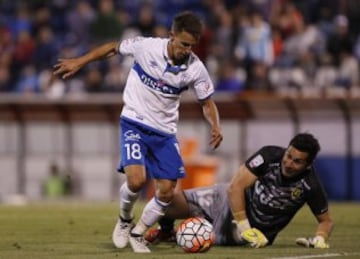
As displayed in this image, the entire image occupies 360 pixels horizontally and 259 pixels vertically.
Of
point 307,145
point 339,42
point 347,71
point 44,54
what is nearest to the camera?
point 307,145

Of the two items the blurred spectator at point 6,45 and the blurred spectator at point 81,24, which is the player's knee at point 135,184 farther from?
the blurred spectator at point 81,24

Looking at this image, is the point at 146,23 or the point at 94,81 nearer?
the point at 94,81

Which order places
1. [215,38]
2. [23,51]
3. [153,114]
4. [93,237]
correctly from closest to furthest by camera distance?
[153,114]
[93,237]
[215,38]
[23,51]

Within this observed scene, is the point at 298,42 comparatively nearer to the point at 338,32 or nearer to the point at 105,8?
the point at 338,32

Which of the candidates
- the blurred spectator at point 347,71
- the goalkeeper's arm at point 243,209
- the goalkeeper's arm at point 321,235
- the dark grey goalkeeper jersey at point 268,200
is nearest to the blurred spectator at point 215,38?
the blurred spectator at point 347,71

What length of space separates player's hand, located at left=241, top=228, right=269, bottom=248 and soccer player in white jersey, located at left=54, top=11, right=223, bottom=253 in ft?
2.67

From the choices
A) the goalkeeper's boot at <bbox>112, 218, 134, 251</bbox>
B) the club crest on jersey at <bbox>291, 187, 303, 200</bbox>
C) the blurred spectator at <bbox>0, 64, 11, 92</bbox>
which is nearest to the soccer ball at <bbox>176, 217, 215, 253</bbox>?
the goalkeeper's boot at <bbox>112, 218, 134, 251</bbox>

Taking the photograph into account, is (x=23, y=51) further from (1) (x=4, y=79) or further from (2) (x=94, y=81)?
(2) (x=94, y=81)

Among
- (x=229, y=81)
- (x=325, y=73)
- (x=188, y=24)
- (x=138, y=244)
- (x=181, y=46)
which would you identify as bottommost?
(x=138, y=244)

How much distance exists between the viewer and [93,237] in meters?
13.8

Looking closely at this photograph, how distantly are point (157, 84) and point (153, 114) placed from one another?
0.29 m

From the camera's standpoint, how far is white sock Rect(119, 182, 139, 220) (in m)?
12.2


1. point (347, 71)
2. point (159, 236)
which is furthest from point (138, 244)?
point (347, 71)

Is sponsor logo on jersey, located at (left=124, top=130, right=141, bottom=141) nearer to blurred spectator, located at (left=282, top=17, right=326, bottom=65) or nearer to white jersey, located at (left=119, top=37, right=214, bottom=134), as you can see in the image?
white jersey, located at (left=119, top=37, right=214, bottom=134)
